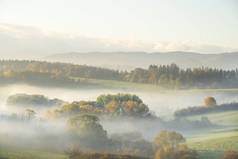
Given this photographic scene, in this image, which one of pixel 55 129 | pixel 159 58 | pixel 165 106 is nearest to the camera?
pixel 55 129

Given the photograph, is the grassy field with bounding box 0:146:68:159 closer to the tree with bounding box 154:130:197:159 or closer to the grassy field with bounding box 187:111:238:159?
the tree with bounding box 154:130:197:159

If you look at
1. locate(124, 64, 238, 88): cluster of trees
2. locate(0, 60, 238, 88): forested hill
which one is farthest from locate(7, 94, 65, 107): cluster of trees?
locate(124, 64, 238, 88): cluster of trees

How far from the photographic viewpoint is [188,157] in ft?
16.2

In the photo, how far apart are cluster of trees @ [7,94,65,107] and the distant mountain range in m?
0.61

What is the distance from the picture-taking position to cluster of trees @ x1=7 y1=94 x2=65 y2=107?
493 centimetres

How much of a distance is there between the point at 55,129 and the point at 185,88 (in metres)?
1.73

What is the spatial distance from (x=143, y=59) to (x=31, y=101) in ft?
5.11

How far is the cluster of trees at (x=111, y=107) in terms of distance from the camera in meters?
4.96

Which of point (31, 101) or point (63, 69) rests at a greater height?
point (63, 69)

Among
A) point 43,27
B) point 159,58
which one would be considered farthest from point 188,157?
point 43,27

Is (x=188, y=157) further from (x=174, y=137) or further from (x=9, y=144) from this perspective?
(x=9, y=144)

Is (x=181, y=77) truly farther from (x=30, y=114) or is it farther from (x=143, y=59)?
(x=30, y=114)

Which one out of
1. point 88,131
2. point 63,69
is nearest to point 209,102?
point 88,131

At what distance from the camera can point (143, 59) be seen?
548cm
